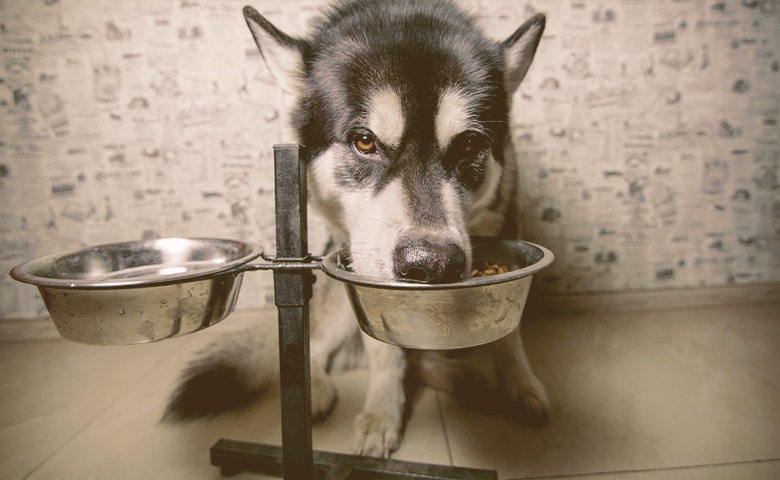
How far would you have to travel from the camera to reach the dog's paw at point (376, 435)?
1.15 m

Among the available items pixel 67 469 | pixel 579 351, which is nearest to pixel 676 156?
pixel 579 351

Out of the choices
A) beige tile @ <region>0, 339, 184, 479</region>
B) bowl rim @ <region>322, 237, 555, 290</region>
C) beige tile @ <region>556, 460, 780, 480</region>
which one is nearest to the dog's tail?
beige tile @ <region>0, 339, 184, 479</region>

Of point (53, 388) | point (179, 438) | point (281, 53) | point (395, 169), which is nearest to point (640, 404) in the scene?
point (395, 169)

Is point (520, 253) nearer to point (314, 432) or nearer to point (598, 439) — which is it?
point (598, 439)

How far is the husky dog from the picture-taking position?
39.2 inches

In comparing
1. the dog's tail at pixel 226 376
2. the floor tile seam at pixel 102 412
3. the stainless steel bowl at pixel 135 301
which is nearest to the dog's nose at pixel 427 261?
the stainless steel bowl at pixel 135 301

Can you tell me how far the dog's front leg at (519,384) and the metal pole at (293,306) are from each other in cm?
68

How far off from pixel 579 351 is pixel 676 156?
44.4 inches

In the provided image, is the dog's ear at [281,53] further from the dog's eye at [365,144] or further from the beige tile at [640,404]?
the beige tile at [640,404]

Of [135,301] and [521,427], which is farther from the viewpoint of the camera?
[521,427]

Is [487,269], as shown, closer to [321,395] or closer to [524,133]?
[321,395]

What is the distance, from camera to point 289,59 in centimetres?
127

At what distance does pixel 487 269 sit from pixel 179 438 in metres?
1.01

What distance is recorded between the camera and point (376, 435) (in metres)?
1.18
